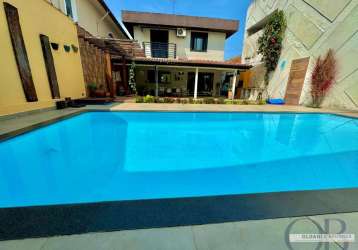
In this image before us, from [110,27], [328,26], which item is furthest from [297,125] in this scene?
[110,27]

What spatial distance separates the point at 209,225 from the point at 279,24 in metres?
15.1

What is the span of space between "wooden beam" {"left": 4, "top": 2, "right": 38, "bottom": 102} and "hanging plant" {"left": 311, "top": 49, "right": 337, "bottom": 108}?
14.2 metres

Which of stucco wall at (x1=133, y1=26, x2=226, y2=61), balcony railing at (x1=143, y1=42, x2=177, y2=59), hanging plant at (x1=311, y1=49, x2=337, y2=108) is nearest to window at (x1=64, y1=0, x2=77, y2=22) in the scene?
stucco wall at (x1=133, y1=26, x2=226, y2=61)

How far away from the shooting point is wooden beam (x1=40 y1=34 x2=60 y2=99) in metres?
7.00

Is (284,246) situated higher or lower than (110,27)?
lower

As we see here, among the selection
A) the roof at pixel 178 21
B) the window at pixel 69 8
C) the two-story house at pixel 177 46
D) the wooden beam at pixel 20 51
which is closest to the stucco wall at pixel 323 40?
the two-story house at pixel 177 46

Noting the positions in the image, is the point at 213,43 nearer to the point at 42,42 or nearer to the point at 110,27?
the point at 110,27

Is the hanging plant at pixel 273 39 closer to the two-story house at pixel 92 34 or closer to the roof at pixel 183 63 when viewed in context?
the roof at pixel 183 63

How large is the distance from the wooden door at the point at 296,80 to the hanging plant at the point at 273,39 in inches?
65.3

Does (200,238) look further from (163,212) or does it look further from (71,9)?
(71,9)

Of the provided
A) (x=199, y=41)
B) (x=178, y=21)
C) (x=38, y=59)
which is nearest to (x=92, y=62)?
(x=38, y=59)

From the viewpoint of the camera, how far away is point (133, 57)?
1207 cm

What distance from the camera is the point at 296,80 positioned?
11.2 m

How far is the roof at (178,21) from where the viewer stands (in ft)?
44.2
